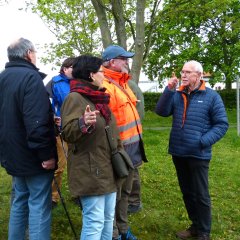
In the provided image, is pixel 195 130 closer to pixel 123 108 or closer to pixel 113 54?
pixel 123 108

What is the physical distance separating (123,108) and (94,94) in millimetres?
730

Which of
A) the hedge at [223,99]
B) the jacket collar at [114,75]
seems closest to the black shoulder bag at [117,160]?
the jacket collar at [114,75]

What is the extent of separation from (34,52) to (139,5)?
414cm

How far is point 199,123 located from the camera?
4312mm

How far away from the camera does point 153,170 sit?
789cm

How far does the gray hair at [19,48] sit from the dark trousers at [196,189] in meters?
2.00

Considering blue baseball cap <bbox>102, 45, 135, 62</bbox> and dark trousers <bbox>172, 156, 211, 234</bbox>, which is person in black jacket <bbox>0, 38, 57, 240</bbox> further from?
dark trousers <bbox>172, 156, 211, 234</bbox>

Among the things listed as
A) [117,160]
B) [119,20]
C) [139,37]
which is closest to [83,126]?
[117,160]

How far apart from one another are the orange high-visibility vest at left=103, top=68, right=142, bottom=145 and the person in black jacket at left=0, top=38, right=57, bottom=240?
2.26 feet

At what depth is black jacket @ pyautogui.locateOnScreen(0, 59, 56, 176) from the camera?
11.0 feet

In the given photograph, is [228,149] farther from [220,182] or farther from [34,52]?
[34,52]

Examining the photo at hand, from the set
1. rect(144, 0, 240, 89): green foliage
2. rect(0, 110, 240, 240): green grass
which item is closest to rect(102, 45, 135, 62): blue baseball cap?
rect(0, 110, 240, 240): green grass

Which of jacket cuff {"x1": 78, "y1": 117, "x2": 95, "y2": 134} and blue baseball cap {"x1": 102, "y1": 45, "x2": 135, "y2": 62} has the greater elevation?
blue baseball cap {"x1": 102, "y1": 45, "x2": 135, "y2": 62}

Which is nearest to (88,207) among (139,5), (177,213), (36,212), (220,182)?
(36,212)
